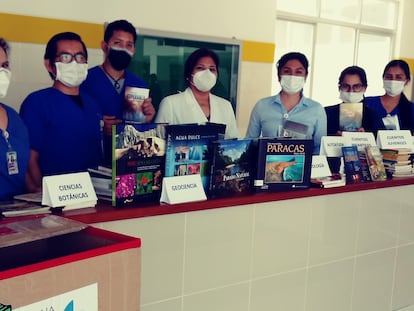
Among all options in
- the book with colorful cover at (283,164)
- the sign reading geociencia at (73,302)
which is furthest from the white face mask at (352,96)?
the sign reading geociencia at (73,302)

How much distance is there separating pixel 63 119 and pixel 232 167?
881 mm

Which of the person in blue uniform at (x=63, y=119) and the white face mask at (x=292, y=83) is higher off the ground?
the white face mask at (x=292, y=83)

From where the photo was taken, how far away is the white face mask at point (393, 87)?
3.60m

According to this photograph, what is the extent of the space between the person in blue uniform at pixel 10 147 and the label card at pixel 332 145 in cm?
137

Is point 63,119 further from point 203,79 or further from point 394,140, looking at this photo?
point 394,140

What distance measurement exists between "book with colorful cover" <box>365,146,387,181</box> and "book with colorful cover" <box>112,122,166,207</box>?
1.20 meters

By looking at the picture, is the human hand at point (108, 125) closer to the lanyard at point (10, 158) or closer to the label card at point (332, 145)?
the lanyard at point (10, 158)

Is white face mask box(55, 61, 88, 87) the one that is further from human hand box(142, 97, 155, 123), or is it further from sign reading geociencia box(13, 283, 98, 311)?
sign reading geociencia box(13, 283, 98, 311)

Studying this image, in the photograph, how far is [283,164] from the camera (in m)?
2.17

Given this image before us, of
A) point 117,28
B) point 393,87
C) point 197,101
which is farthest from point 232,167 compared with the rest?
point 393,87

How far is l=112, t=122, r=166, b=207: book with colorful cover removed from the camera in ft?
5.69

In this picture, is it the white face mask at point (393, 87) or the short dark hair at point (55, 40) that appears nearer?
the short dark hair at point (55, 40)


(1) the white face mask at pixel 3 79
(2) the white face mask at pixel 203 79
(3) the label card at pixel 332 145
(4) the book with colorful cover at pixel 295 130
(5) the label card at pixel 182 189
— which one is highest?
(2) the white face mask at pixel 203 79

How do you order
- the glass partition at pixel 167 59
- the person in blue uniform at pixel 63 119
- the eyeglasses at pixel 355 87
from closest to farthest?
the person in blue uniform at pixel 63 119
the eyeglasses at pixel 355 87
the glass partition at pixel 167 59
